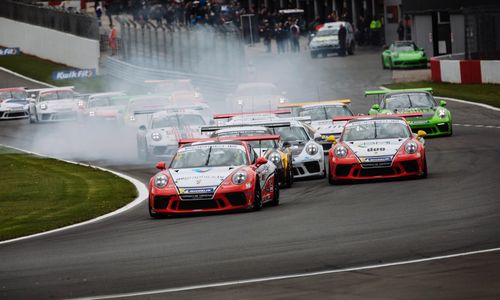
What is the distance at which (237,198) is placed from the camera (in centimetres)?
1738

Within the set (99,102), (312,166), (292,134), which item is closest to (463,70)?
(99,102)

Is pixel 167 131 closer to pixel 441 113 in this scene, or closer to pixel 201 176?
pixel 441 113

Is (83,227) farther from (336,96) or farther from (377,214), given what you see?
(336,96)

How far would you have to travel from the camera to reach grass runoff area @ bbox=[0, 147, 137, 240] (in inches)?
714

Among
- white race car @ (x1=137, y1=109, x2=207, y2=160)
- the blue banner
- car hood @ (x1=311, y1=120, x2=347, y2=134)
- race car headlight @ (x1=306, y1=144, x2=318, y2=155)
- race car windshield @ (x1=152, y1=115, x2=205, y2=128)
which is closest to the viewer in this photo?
race car headlight @ (x1=306, y1=144, x2=318, y2=155)

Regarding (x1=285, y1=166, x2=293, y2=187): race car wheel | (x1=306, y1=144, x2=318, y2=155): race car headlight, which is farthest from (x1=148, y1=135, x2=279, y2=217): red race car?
(x1=306, y1=144, x2=318, y2=155): race car headlight

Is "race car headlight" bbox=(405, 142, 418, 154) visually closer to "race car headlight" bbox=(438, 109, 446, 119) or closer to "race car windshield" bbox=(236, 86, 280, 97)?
"race car headlight" bbox=(438, 109, 446, 119)

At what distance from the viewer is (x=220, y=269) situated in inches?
486

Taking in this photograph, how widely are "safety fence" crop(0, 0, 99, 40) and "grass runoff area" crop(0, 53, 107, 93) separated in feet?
6.66

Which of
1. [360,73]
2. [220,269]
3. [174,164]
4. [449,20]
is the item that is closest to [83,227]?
[174,164]

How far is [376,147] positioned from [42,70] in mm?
50930

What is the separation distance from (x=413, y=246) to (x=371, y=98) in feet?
104

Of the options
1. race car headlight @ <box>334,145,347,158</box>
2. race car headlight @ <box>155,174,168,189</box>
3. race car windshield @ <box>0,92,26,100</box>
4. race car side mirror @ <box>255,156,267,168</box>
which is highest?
race car side mirror @ <box>255,156,267,168</box>

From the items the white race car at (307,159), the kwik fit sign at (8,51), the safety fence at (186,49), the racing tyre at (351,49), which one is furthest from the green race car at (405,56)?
the white race car at (307,159)
